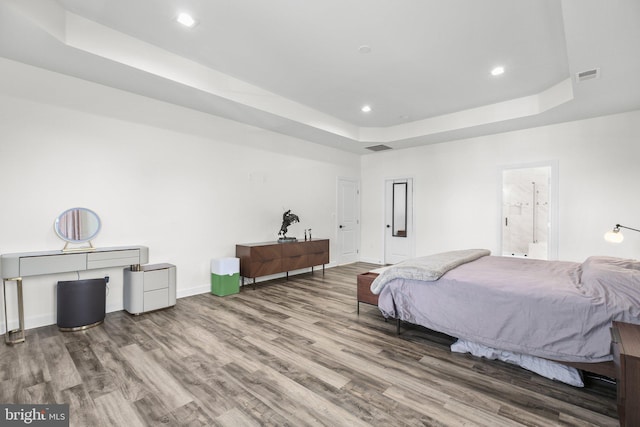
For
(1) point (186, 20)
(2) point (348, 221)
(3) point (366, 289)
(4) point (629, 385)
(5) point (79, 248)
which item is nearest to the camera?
(4) point (629, 385)

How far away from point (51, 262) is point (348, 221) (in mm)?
5323

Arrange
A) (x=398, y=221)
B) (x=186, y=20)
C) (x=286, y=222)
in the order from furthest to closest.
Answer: (x=398, y=221)
(x=286, y=222)
(x=186, y=20)

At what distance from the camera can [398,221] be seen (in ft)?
22.6

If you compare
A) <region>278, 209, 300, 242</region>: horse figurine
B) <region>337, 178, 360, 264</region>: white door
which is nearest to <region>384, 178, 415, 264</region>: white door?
<region>337, 178, 360, 264</region>: white door

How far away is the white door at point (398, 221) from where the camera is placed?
6.66m

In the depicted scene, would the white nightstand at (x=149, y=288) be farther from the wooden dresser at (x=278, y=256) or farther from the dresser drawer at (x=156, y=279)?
the wooden dresser at (x=278, y=256)

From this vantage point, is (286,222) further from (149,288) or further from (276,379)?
(276,379)

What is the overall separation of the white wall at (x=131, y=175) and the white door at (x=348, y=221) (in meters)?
1.47

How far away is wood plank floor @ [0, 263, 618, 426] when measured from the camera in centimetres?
186

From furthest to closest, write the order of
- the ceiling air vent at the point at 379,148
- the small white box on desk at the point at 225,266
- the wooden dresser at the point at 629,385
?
the ceiling air vent at the point at 379,148, the small white box on desk at the point at 225,266, the wooden dresser at the point at 629,385

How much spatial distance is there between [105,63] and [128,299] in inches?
103

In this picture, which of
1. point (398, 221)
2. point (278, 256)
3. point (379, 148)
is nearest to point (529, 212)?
point (398, 221)

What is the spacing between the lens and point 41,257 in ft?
9.59

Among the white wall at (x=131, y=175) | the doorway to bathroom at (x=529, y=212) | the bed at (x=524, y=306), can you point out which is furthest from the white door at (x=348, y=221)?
the bed at (x=524, y=306)
